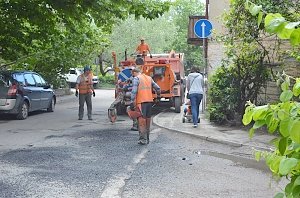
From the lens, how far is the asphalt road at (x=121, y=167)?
585 centimetres

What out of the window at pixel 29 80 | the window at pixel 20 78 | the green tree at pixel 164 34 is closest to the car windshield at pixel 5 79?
the window at pixel 20 78

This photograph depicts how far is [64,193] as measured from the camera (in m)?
5.68

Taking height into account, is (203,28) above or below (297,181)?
above

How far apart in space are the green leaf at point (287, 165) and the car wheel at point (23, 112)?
44.6 feet

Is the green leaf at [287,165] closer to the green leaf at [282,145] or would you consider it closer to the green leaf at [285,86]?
the green leaf at [282,145]

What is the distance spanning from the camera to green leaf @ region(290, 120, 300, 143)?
159cm

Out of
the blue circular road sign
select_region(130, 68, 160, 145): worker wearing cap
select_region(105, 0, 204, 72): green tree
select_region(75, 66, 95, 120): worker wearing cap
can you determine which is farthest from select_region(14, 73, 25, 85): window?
select_region(105, 0, 204, 72): green tree

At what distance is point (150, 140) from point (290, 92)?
27.7 ft

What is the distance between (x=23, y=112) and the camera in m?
14.7

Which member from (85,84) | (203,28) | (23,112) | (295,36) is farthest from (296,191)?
(23,112)

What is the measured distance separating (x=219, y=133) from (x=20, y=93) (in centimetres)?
707

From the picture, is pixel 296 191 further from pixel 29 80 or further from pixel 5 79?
pixel 29 80

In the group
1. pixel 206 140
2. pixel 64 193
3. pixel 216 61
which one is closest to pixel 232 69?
pixel 206 140

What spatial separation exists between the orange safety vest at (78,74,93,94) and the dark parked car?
1987 millimetres
